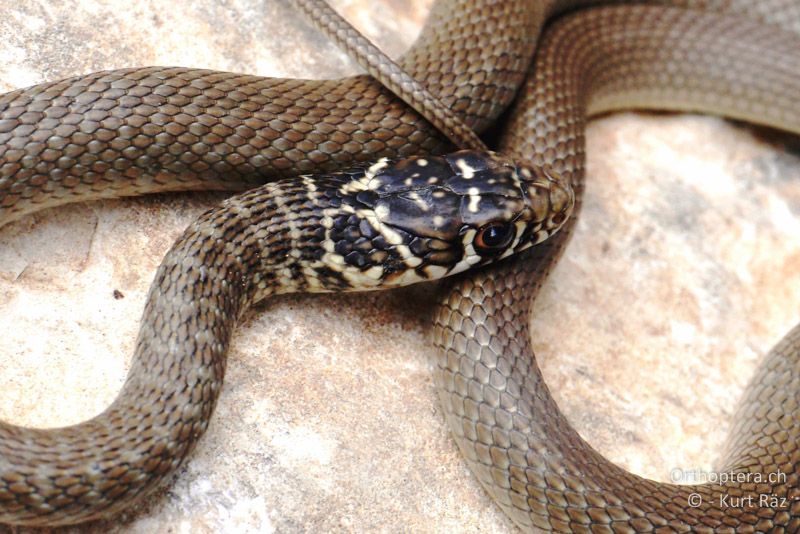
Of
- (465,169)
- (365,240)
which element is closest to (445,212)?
(465,169)

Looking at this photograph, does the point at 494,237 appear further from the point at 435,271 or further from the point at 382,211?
the point at 382,211

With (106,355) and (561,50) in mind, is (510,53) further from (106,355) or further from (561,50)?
(106,355)

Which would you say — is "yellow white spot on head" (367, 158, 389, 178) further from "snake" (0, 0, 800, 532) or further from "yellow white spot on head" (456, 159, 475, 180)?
"yellow white spot on head" (456, 159, 475, 180)

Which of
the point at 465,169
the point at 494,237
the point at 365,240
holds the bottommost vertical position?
the point at 365,240

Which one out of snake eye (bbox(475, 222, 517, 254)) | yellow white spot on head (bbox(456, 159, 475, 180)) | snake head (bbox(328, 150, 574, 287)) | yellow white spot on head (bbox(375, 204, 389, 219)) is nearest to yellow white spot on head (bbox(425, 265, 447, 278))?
snake head (bbox(328, 150, 574, 287))

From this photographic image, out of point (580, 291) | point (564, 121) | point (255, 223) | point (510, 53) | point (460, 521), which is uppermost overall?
point (510, 53)

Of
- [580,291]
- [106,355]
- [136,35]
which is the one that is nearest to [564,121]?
[580,291]
